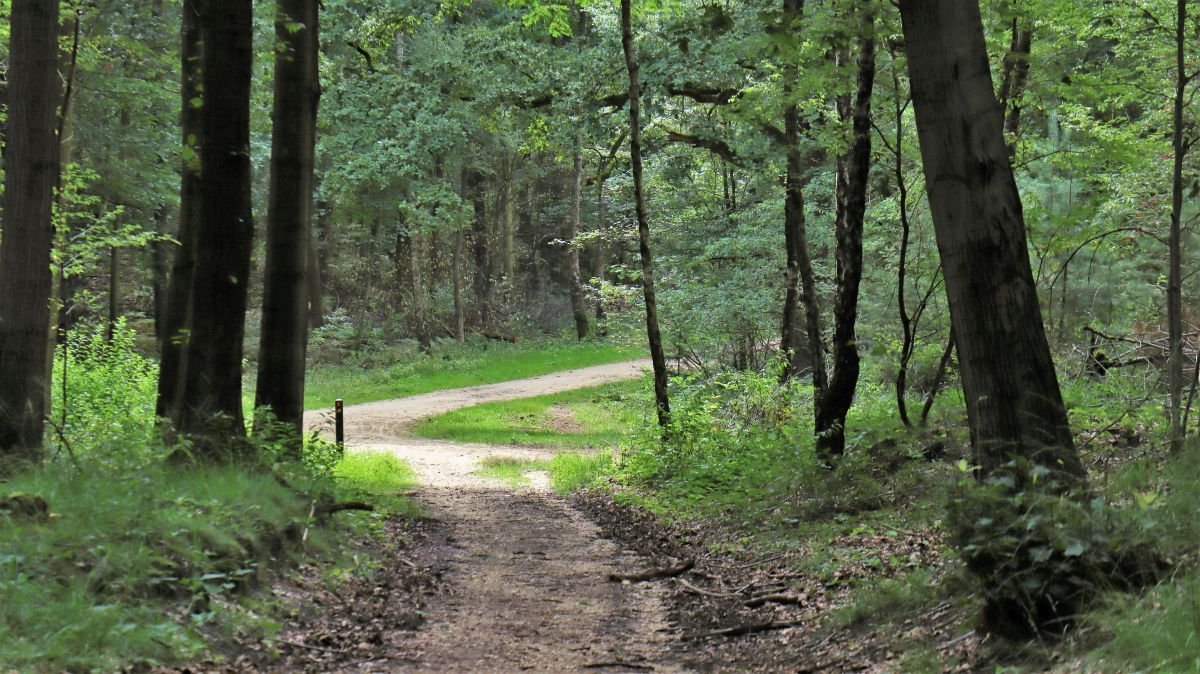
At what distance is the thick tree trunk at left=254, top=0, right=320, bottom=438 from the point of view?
992 centimetres

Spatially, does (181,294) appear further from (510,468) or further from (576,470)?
(510,468)

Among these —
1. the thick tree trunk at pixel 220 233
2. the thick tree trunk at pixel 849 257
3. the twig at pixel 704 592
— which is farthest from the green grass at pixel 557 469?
the thick tree trunk at pixel 220 233

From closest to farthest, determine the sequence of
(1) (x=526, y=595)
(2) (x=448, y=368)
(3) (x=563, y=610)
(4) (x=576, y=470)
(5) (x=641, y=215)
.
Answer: (3) (x=563, y=610) → (1) (x=526, y=595) → (5) (x=641, y=215) → (4) (x=576, y=470) → (2) (x=448, y=368)

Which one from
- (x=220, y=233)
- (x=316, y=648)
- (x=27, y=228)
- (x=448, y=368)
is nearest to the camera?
(x=316, y=648)

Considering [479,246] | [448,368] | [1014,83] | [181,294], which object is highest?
[479,246]

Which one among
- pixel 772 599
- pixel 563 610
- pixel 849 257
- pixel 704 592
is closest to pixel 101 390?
pixel 563 610

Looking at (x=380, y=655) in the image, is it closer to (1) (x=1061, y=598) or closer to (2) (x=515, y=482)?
(1) (x=1061, y=598)

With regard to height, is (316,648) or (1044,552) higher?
(1044,552)

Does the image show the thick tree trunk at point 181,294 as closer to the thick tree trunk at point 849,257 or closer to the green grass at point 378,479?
the green grass at point 378,479

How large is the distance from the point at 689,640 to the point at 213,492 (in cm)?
345

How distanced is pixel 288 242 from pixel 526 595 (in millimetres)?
4874

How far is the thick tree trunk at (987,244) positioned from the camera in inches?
184

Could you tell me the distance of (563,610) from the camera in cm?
688

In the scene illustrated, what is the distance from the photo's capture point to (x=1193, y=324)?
11.8 m
